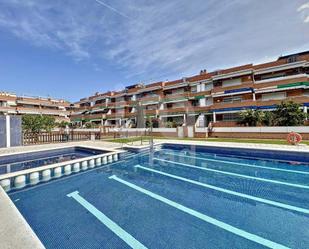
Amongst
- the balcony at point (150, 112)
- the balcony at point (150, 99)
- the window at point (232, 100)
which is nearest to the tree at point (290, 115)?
the window at point (232, 100)

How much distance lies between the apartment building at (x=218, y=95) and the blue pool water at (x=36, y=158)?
18686 millimetres

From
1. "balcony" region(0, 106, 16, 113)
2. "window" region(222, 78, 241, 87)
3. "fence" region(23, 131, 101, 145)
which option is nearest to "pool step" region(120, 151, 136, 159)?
"fence" region(23, 131, 101, 145)

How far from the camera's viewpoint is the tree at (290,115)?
20.1 m

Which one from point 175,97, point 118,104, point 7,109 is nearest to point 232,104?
point 175,97

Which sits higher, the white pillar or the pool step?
the white pillar

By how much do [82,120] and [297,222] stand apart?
56544mm

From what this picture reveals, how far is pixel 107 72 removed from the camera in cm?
3281

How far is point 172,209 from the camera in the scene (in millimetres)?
5277

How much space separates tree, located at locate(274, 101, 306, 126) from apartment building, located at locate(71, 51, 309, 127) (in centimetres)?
446

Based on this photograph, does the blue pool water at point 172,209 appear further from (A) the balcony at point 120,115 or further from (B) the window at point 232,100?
(A) the balcony at point 120,115

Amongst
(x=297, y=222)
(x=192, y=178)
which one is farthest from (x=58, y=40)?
(x=297, y=222)

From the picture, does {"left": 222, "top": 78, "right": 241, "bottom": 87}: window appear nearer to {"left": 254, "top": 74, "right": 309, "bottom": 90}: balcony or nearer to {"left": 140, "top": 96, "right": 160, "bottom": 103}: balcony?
{"left": 254, "top": 74, "right": 309, "bottom": 90}: balcony

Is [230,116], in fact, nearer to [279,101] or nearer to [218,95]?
[218,95]

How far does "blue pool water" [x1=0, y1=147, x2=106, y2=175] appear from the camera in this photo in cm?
1041
